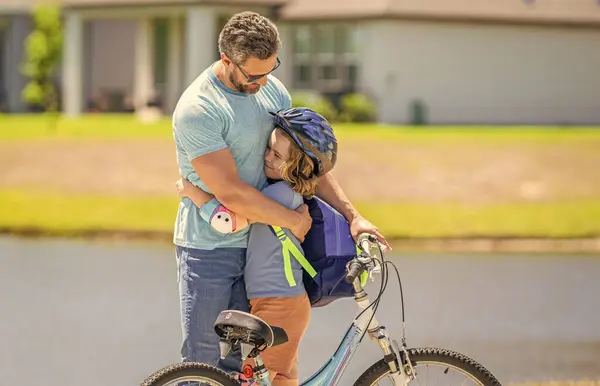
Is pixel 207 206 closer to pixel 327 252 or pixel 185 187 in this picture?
pixel 185 187

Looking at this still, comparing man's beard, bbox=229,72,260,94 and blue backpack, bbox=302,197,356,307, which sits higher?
man's beard, bbox=229,72,260,94

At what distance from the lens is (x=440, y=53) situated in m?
37.2

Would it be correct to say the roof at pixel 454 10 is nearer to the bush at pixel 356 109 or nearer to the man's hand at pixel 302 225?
the bush at pixel 356 109

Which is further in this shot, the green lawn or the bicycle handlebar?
the green lawn

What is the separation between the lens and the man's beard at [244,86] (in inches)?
177

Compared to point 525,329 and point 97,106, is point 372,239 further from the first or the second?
point 97,106

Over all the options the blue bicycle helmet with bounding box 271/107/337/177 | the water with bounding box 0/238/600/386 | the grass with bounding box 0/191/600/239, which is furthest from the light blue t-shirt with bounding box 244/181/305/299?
the grass with bounding box 0/191/600/239

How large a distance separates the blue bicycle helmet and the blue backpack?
0.82 feet

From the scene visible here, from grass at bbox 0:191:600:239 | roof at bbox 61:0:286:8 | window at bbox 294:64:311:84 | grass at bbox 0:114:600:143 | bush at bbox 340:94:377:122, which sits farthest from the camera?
window at bbox 294:64:311:84

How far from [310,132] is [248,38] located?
40 centimetres

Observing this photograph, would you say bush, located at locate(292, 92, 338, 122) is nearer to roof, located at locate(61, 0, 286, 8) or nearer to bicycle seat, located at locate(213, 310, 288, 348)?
roof, located at locate(61, 0, 286, 8)

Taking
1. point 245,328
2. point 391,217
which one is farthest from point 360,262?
point 391,217

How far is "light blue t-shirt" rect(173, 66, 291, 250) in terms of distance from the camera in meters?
4.46

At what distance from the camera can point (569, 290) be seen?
36.1 feet
